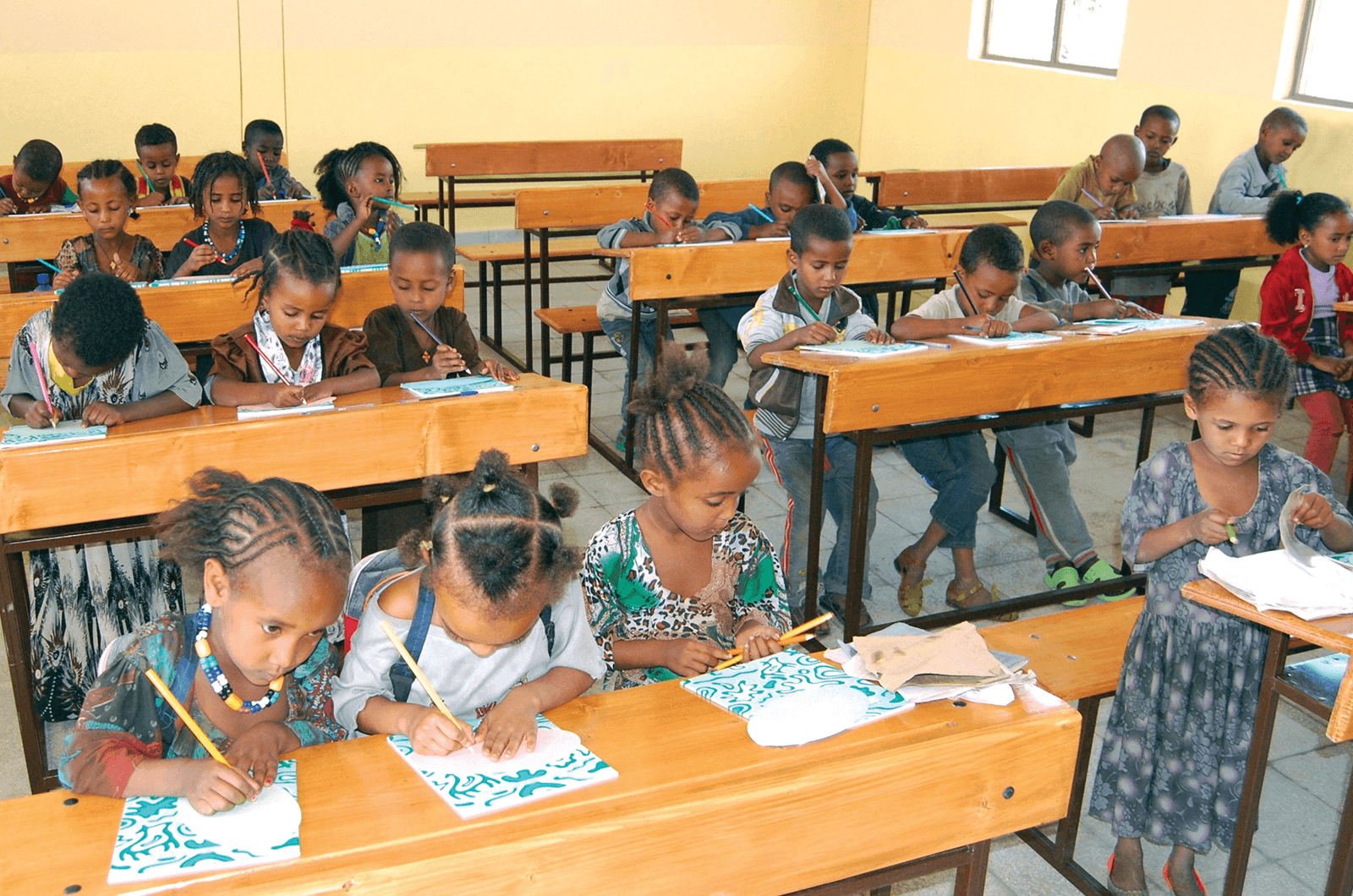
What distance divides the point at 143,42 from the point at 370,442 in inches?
262

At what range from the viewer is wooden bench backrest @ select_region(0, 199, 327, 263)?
14.6ft

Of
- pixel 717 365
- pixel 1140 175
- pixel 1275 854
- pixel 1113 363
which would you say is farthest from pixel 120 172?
pixel 1140 175

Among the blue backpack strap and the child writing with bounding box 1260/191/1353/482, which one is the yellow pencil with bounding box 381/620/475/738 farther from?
the child writing with bounding box 1260/191/1353/482

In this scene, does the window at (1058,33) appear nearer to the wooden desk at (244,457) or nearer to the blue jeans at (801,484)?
the blue jeans at (801,484)

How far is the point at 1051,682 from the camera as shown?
232 centimetres

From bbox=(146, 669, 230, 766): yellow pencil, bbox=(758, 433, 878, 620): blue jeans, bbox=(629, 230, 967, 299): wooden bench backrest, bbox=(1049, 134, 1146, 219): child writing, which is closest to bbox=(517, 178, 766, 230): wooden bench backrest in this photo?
bbox=(629, 230, 967, 299): wooden bench backrest

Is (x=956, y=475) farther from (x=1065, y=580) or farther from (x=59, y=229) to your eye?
(x=59, y=229)

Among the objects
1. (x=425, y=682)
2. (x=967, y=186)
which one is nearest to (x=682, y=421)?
(x=425, y=682)

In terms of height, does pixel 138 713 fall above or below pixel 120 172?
below

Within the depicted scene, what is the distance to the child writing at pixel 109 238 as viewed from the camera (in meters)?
3.62

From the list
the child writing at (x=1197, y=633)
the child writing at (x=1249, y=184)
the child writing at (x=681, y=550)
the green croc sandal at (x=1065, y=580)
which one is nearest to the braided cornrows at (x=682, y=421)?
the child writing at (x=681, y=550)

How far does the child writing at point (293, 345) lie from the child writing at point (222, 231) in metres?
0.99

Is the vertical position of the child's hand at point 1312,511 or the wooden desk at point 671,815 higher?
the child's hand at point 1312,511

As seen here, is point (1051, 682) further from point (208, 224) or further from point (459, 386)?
point (208, 224)
